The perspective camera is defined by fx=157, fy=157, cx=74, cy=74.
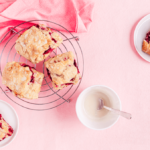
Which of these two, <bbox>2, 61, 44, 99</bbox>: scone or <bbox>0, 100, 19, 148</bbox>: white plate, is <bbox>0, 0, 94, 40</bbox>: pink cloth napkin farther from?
<bbox>0, 100, 19, 148</bbox>: white plate

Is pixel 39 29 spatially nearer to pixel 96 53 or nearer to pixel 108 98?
pixel 96 53

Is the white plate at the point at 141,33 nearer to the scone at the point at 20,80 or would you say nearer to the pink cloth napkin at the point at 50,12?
the pink cloth napkin at the point at 50,12

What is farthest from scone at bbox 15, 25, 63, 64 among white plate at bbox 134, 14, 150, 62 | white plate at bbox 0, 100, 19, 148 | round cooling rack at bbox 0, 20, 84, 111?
white plate at bbox 134, 14, 150, 62

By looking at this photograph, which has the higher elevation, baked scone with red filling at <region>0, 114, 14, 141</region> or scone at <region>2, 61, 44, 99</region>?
scone at <region>2, 61, 44, 99</region>

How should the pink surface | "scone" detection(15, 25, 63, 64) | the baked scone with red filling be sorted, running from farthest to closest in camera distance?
the pink surface < the baked scone with red filling < "scone" detection(15, 25, 63, 64)

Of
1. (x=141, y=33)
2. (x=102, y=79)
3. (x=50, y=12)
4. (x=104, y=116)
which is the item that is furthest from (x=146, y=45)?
(x=50, y=12)

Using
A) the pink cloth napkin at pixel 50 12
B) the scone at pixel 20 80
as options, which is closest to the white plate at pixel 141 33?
the pink cloth napkin at pixel 50 12

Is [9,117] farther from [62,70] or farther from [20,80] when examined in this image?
[62,70]
